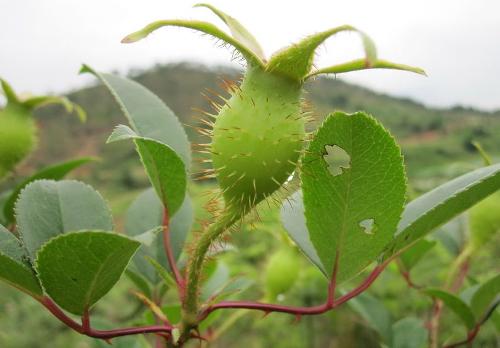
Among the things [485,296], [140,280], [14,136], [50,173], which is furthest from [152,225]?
[485,296]

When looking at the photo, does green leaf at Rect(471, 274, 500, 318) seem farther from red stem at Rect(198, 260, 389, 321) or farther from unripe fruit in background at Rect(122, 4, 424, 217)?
unripe fruit in background at Rect(122, 4, 424, 217)

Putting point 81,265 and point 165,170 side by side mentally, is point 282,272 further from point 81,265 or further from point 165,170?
point 81,265

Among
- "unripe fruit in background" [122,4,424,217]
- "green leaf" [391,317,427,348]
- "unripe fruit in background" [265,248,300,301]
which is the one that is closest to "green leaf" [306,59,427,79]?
"unripe fruit in background" [122,4,424,217]

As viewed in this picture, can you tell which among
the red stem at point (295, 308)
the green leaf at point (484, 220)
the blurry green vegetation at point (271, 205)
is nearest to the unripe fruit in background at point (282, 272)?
the blurry green vegetation at point (271, 205)

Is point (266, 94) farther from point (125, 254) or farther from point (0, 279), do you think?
point (0, 279)

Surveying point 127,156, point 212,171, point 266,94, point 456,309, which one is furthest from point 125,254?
point 127,156

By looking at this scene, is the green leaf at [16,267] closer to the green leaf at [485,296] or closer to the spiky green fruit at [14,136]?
the spiky green fruit at [14,136]

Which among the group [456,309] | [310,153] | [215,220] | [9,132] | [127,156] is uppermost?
[310,153]
